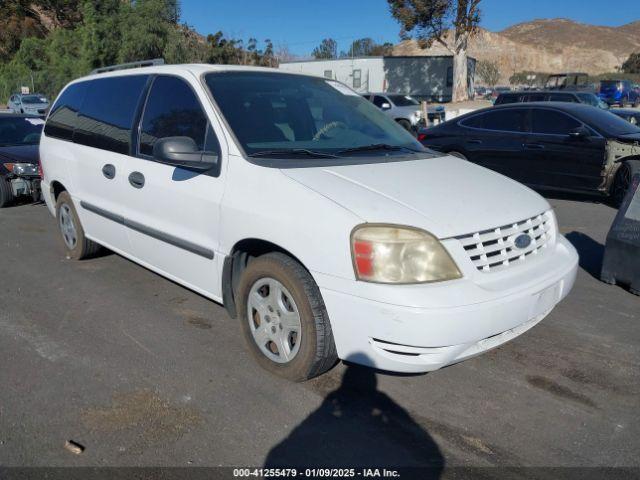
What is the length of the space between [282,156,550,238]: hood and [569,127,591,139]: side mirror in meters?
5.32

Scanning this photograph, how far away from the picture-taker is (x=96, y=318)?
4.39 metres

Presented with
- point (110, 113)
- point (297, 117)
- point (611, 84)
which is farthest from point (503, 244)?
point (611, 84)

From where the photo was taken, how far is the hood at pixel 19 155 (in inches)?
334

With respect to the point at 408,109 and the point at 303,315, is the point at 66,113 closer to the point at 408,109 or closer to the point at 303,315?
the point at 303,315

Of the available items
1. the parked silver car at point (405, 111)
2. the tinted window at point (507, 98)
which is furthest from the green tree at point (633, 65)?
the tinted window at point (507, 98)

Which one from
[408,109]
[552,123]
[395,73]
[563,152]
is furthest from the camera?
[395,73]

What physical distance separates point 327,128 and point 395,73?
37942 mm

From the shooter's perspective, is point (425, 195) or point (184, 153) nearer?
point (425, 195)

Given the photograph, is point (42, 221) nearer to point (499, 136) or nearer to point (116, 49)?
point (499, 136)

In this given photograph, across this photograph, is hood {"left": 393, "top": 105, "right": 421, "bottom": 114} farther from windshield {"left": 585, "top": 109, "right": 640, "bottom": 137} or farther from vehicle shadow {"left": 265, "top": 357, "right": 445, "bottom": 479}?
vehicle shadow {"left": 265, "top": 357, "right": 445, "bottom": 479}

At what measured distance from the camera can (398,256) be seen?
2822mm

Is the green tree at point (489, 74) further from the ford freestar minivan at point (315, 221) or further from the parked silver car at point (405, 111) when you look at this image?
the ford freestar minivan at point (315, 221)

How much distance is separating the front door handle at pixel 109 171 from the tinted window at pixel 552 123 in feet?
22.2

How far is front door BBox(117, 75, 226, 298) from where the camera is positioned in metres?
3.64
